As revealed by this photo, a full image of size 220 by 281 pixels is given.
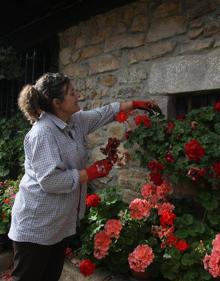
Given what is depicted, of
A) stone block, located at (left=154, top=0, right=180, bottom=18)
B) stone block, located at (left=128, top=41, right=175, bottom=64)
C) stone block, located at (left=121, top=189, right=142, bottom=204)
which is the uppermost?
stone block, located at (left=154, top=0, right=180, bottom=18)

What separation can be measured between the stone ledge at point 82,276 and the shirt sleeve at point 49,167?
120cm

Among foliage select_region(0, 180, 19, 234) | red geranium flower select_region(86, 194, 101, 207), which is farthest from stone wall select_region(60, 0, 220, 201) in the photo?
foliage select_region(0, 180, 19, 234)

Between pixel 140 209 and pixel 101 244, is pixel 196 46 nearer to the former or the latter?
pixel 140 209

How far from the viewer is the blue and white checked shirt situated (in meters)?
2.21

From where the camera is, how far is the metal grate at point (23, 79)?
4.99 meters

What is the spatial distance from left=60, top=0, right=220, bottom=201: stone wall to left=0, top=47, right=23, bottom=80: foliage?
30.3 inches

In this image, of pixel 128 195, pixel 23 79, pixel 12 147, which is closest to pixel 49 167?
pixel 128 195

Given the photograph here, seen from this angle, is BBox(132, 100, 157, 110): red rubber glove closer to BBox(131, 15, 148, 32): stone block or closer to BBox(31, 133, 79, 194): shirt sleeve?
BBox(131, 15, 148, 32): stone block

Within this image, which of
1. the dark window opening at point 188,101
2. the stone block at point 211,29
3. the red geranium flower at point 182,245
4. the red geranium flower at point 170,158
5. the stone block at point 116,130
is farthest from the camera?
the stone block at point 116,130

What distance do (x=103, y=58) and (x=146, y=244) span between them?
1941 millimetres

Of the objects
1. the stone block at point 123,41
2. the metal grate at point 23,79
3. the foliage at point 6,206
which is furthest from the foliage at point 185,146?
the metal grate at point 23,79

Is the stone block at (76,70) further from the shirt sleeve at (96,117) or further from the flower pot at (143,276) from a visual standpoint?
the flower pot at (143,276)

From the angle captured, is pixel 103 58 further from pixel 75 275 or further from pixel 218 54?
pixel 75 275

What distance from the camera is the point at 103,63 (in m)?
3.91
